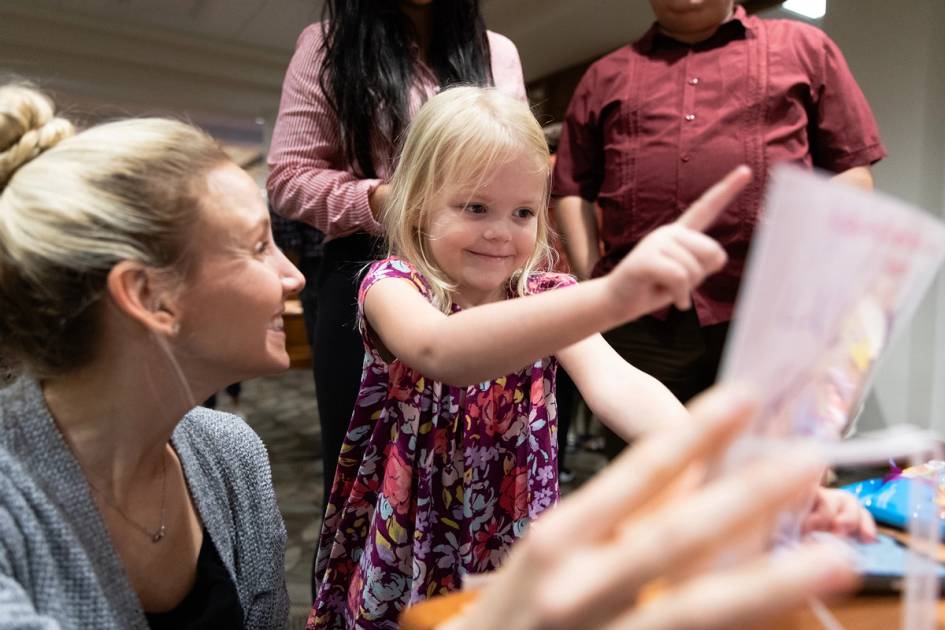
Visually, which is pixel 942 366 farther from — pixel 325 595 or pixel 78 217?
pixel 78 217

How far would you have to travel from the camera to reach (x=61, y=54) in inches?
179

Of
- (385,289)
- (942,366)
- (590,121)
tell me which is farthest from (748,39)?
(942,366)

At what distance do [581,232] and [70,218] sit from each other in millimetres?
1175

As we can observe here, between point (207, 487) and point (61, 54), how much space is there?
15.8 feet

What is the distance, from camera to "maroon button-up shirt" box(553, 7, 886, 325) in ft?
4.43

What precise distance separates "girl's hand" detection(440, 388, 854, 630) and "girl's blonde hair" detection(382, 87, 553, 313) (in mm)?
621

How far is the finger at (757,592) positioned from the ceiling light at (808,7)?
2.85 meters

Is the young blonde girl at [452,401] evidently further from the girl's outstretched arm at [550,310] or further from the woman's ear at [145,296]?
the woman's ear at [145,296]

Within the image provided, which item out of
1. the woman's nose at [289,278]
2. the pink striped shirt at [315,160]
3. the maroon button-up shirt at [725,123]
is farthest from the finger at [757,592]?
the maroon button-up shirt at [725,123]

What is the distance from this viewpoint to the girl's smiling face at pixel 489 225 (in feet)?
3.09

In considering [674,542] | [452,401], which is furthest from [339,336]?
[674,542]

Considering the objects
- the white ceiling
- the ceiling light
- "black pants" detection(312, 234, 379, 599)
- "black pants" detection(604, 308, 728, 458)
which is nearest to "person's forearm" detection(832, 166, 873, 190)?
"black pants" detection(604, 308, 728, 458)

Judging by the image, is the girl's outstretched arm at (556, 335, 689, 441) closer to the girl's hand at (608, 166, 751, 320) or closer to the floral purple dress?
the floral purple dress

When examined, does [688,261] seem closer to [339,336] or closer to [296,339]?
[339,336]
